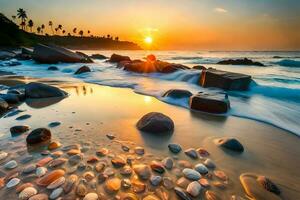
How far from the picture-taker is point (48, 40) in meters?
78.4

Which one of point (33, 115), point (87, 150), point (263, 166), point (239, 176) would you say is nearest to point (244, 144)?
point (263, 166)

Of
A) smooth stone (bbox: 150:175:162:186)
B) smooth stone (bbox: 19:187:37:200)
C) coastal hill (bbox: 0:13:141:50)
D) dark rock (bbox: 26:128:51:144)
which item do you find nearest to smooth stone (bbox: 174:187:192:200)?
smooth stone (bbox: 150:175:162:186)

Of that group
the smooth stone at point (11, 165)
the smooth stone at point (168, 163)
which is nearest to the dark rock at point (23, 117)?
the smooth stone at point (11, 165)

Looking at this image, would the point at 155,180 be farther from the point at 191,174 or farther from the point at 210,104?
the point at 210,104

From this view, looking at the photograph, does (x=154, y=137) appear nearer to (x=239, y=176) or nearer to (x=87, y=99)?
(x=239, y=176)

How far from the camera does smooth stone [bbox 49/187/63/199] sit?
65.7 inches

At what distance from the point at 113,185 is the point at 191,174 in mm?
699

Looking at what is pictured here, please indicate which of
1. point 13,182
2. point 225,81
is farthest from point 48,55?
point 13,182

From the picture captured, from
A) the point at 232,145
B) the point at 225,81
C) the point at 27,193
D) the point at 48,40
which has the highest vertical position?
the point at 48,40

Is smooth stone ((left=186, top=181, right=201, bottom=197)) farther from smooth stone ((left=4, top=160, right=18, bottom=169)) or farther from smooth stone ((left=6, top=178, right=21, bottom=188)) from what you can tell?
A: smooth stone ((left=4, top=160, right=18, bottom=169))

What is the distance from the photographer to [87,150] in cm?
249

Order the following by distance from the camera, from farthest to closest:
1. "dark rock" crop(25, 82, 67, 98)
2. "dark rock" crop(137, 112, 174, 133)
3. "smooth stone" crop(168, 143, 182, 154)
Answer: "dark rock" crop(25, 82, 67, 98), "dark rock" crop(137, 112, 174, 133), "smooth stone" crop(168, 143, 182, 154)

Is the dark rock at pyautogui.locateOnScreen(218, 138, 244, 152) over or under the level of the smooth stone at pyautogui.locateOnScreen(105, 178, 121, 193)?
over

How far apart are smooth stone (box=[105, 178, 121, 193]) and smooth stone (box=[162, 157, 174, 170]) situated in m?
0.52
